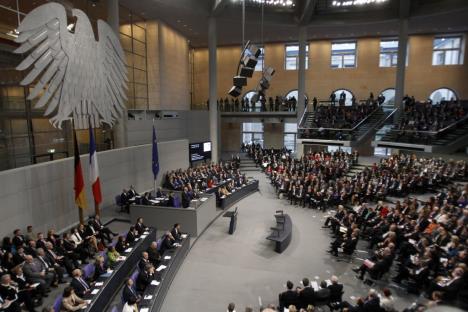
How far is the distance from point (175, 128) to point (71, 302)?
1609 cm

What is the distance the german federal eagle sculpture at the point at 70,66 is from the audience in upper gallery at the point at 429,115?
16562mm

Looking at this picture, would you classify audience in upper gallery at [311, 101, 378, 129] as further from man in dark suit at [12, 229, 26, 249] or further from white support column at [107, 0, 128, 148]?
man in dark suit at [12, 229, 26, 249]

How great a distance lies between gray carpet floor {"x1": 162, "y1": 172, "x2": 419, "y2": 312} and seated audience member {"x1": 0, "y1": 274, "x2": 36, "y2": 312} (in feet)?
9.05

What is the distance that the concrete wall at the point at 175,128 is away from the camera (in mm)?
16891

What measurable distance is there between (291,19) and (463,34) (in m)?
14.3

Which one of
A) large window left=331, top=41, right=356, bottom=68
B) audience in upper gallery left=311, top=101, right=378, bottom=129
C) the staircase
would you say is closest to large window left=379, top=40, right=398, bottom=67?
large window left=331, top=41, right=356, bottom=68

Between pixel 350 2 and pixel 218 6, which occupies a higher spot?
pixel 350 2

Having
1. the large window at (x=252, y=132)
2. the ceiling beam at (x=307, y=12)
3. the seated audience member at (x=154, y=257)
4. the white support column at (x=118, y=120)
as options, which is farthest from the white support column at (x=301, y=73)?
the seated audience member at (x=154, y=257)

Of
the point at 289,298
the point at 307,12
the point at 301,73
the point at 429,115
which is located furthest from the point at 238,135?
the point at 289,298

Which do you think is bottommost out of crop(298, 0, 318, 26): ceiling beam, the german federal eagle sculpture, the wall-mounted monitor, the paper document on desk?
the paper document on desk

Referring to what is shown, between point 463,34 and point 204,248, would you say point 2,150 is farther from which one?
point 463,34

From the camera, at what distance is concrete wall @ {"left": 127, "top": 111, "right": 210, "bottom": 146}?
16891 millimetres

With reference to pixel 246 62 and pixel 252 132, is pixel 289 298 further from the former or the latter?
pixel 252 132

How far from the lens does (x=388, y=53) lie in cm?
2722
